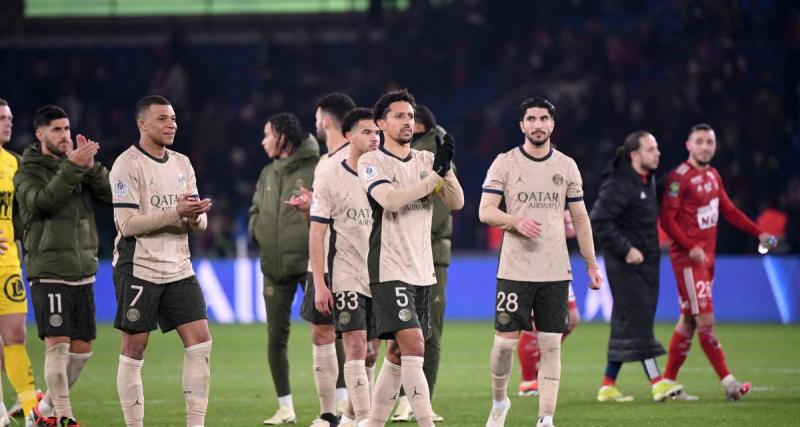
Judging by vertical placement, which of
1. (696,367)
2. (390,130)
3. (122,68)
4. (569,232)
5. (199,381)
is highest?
(122,68)

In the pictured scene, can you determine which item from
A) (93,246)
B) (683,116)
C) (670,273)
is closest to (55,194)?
(93,246)

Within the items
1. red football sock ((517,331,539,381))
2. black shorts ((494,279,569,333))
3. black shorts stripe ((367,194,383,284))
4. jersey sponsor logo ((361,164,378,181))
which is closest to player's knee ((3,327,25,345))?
black shorts stripe ((367,194,383,284))

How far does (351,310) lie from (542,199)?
1.61 metres

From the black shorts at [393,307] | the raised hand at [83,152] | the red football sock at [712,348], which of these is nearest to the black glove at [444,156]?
the black shorts at [393,307]

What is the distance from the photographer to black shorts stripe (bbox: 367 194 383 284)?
26.0 ft

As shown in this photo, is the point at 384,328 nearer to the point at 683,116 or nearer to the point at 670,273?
the point at 670,273

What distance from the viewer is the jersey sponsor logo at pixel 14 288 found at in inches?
375

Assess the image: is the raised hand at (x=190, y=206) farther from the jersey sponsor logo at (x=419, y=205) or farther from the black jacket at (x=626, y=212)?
the black jacket at (x=626, y=212)

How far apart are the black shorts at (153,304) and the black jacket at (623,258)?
4355 millimetres

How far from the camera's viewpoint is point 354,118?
28.8 feet

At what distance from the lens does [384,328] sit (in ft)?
25.8

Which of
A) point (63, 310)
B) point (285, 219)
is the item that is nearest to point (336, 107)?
point (285, 219)

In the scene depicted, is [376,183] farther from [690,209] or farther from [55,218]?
[690,209]

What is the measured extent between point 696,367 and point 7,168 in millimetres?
7934
